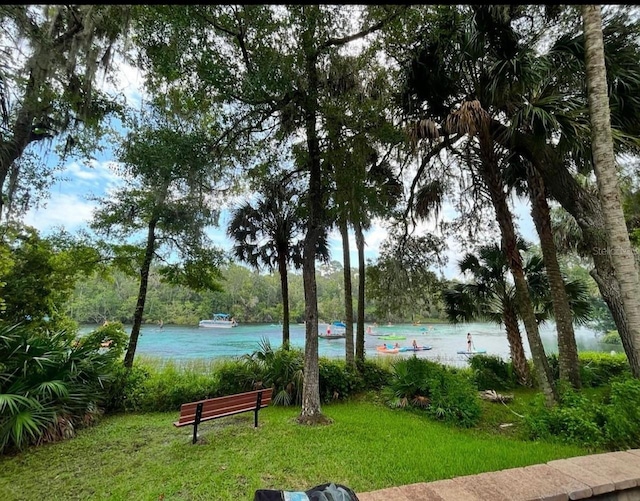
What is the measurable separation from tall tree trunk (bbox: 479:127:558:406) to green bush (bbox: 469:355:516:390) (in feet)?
9.52

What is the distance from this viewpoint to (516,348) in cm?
856

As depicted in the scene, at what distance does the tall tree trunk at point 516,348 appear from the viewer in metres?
8.52

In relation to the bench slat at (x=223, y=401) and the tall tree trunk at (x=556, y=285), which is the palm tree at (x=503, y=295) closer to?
the tall tree trunk at (x=556, y=285)

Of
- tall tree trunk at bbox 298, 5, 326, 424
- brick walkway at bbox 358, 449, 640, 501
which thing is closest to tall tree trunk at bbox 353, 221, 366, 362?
tall tree trunk at bbox 298, 5, 326, 424

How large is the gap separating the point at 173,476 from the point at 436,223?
280 inches

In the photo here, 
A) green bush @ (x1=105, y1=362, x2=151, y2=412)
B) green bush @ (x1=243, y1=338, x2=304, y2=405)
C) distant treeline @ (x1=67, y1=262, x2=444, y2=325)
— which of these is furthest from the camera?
distant treeline @ (x1=67, y1=262, x2=444, y2=325)

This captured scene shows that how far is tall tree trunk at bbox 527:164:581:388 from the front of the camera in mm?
6309

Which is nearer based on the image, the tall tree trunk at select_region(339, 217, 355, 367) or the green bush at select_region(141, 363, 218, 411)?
the green bush at select_region(141, 363, 218, 411)

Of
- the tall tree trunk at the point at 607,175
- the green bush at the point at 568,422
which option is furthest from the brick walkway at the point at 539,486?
the tall tree trunk at the point at 607,175

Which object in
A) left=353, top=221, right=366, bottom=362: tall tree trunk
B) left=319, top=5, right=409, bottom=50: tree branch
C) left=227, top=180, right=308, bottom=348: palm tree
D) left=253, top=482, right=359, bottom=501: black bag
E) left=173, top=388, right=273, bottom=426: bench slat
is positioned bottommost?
left=173, top=388, right=273, bottom=426: bench slat

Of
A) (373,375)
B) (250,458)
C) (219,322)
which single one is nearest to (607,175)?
(250,458)

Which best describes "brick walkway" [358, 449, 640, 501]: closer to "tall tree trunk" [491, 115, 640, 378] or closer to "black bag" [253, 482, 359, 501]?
"black bag" [253, 482, 359, 501]

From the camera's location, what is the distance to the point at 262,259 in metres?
10.6

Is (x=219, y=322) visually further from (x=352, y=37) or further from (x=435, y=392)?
(x=352, y=37)
